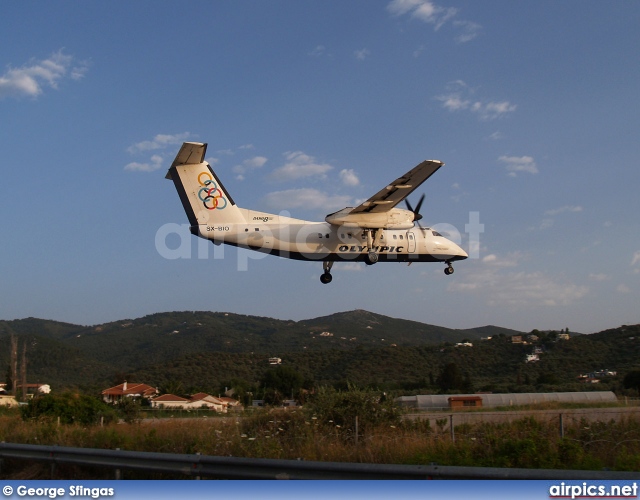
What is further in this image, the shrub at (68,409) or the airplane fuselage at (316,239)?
the airplane fuselage at (316,239)

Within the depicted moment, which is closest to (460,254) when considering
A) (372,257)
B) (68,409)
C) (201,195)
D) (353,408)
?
(372,257)

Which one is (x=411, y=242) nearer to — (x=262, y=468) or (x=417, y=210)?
(x=417, y=210)

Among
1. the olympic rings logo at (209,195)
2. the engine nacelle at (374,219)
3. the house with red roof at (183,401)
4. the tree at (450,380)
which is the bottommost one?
the house with red roof at (183,401)

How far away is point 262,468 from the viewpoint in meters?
8.76

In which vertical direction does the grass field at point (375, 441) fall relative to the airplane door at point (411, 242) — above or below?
below

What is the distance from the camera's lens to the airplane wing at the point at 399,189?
25.1 metres

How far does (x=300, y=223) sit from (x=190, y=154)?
5.63 metres

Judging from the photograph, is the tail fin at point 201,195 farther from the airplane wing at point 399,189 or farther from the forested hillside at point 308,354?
the forested hillside at point 308,354

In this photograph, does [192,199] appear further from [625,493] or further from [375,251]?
[625,493]

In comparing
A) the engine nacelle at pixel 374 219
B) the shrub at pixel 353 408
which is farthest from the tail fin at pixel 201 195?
the shrub at pixel 353 408

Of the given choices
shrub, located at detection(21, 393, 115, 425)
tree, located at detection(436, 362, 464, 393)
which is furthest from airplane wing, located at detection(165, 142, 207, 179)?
tree, located at detection(436, 362, 464, 393)

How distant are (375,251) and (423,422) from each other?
15.7m

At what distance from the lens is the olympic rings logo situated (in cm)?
2656

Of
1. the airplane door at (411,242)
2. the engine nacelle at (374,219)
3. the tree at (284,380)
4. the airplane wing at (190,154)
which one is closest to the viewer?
the airplane wing at (190,154)
